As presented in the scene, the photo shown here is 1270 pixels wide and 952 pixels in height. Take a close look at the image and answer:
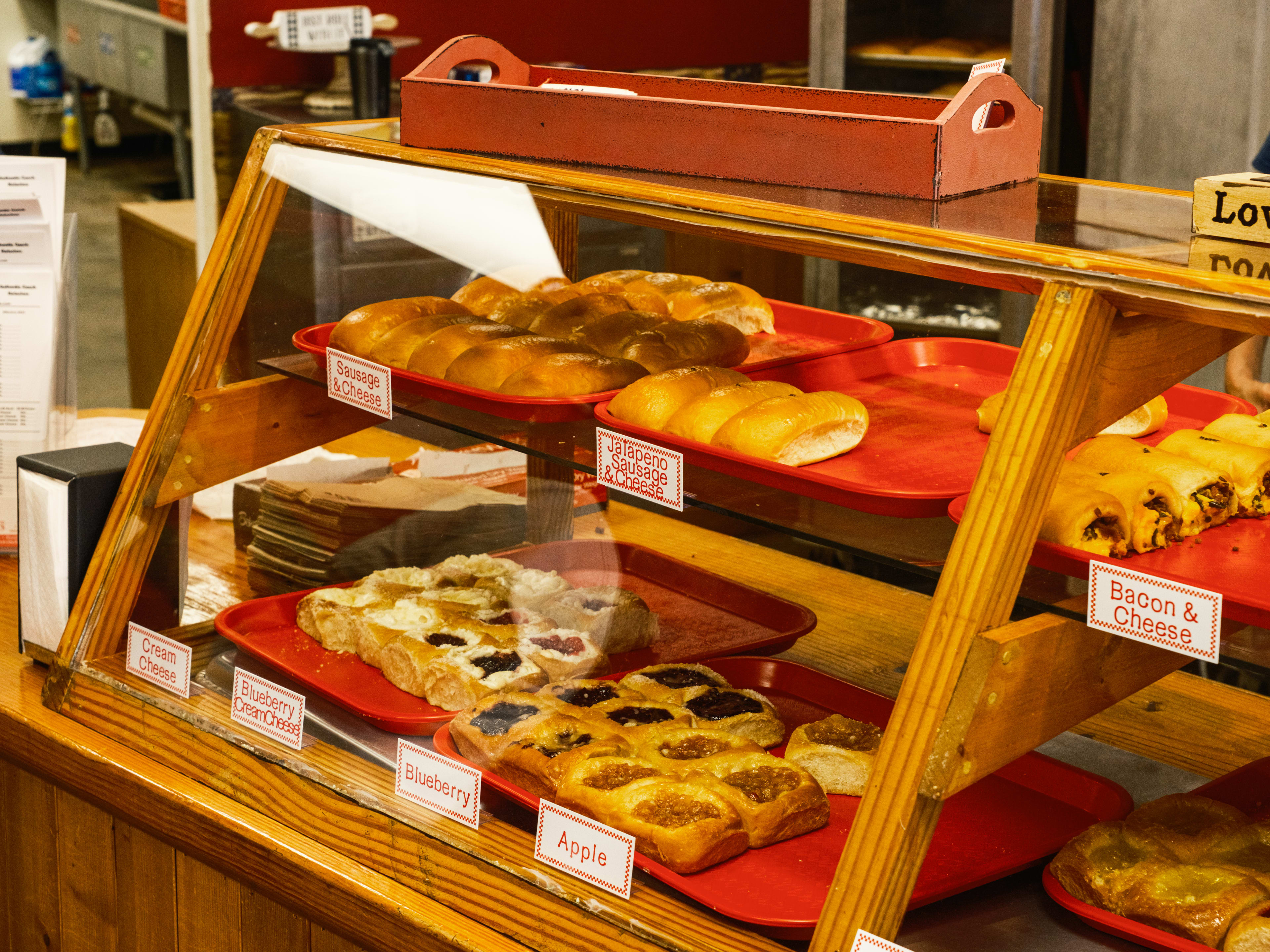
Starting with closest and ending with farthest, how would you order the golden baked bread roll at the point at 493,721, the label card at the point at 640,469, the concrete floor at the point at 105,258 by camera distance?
the label card at the point at 640,469, the golden baked bread roll at the point at 493,721, the concrete floor at the point at 105,258

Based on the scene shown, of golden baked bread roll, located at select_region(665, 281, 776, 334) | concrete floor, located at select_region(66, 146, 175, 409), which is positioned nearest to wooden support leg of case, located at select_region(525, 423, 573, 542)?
golden baked bread roll, located at select_region(665, 281, 776, 334)

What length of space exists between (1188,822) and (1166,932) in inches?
6.0

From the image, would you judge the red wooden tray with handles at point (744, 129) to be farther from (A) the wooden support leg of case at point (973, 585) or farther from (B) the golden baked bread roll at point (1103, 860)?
(B) the golden baked bread roll at point (1103, 860)

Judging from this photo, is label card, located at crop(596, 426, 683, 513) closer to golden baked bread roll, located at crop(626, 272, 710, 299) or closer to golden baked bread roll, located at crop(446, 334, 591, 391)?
golden baked bread roll, located at crop(446, 334, 591, 391)

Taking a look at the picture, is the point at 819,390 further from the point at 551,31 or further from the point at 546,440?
the point at 551,31

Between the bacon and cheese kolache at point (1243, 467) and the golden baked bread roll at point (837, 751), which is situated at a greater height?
the bacon and cheese kolache at point (1243, 467)

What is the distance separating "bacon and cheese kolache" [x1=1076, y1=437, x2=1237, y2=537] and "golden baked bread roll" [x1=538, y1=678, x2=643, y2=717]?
1.77 feet

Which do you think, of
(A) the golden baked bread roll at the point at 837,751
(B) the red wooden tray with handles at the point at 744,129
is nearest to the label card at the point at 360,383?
(B) the red wooden tray with handles at the point at 744,129

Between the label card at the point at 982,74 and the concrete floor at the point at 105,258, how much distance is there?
4.87 metres

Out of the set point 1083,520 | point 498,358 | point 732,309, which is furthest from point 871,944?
point 732,309

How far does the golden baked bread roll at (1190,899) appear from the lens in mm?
1033

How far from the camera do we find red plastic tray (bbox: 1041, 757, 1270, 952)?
104 centimetres

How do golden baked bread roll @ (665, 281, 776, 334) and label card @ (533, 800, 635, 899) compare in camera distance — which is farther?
golden baked bread roll @ (665, 281, 776, 334)

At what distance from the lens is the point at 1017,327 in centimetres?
318
